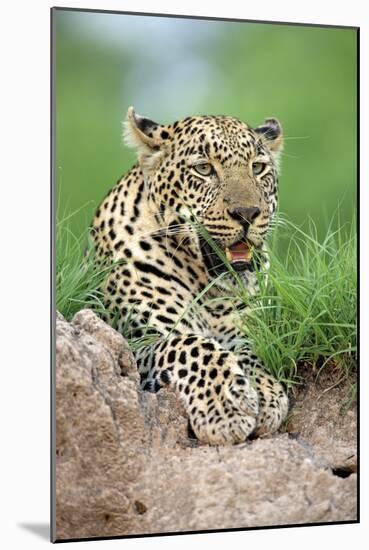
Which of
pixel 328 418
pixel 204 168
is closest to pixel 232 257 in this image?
pixel 204 168

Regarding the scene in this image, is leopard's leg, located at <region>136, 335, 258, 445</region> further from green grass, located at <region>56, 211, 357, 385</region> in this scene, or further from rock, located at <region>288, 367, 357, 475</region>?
rock, located at <region>288, 367, 357, 475</region>

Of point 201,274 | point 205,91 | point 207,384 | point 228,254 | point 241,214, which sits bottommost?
point 207,384

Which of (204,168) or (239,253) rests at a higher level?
(204,168)

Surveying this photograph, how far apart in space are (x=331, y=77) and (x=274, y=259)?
1160 millimetres

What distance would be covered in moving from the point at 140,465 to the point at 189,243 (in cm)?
128

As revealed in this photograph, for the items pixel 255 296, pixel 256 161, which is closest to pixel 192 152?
pixel 256 161

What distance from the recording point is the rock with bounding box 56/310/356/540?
254 inches

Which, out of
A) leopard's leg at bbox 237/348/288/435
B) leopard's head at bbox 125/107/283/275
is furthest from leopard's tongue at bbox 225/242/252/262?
leopard's leg at bbox 237/348/288/435

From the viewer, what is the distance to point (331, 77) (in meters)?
7.34

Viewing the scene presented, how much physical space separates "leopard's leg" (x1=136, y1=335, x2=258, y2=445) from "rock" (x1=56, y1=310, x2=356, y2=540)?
0.24 feet

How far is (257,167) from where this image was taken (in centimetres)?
713

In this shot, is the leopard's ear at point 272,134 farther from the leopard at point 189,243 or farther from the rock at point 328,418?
the rock at point 328,418

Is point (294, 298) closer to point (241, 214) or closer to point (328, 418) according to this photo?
point (241, 214)

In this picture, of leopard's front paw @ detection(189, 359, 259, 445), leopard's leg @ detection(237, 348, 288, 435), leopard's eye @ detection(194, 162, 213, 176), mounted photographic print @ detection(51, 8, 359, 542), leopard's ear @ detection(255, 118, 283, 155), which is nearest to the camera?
mounted photographic print @ detection(51, 8, 359, 542)
